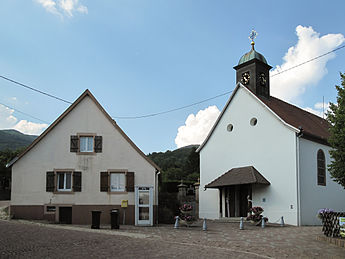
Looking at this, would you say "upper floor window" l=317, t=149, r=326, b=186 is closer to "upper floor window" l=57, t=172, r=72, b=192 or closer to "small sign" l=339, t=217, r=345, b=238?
"small sign" l=339, t=217, r=345, b=238

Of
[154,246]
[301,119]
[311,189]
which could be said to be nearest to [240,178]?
[311,189]

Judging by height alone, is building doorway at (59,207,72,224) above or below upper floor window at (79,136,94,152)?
below

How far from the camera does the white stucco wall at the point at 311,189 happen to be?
24766 millimetres

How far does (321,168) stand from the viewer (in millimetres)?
27094

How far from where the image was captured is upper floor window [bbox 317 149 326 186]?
26672 millimetres

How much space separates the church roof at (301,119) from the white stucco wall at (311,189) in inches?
23.0

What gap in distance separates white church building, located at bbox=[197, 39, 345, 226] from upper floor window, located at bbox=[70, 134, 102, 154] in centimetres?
907

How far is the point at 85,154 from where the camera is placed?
22312 mm

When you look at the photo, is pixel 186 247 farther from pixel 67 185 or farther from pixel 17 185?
pixel 17 185

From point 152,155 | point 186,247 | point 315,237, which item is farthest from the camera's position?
point 152,155

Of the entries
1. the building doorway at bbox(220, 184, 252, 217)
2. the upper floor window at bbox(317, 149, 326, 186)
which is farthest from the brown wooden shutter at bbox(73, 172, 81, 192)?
the upper floor window at bbox(317, 149, 326, 186)

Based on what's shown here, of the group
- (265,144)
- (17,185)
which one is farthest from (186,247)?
(265,144)

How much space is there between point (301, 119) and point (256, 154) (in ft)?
17.6

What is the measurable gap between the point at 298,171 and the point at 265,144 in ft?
10.0
